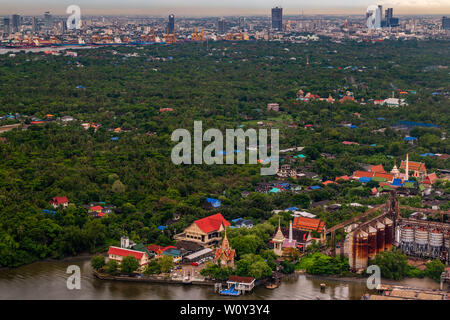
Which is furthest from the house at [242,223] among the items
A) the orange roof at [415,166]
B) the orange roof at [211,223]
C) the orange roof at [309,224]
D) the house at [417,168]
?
the orange roof at [415,166]

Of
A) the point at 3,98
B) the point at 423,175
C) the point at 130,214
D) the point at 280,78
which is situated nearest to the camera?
the point at 130,214

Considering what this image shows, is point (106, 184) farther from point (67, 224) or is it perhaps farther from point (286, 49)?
point (286, 49)

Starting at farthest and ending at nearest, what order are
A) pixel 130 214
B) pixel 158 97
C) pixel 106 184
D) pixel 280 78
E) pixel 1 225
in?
pixel 280 78 < pixel 158 97 < pixel 106 184 < pixel 130 214 < pixel 1 225

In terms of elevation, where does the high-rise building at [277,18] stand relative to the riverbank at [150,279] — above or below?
above

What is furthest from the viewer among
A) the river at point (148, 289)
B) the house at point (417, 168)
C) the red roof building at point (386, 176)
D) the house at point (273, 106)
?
the house at point (273, 106)

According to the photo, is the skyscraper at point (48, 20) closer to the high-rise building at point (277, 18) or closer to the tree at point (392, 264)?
the high-rise building at point (277, 18)

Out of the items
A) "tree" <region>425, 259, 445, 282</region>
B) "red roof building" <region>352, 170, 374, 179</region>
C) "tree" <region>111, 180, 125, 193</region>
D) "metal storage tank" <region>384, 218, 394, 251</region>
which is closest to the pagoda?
"metal storage tank" <region>384, 218, 394, 251</region>

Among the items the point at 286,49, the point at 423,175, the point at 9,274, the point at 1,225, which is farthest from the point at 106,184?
the point at 286,49

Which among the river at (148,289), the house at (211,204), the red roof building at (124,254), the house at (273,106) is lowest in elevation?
the river at (148,289)
